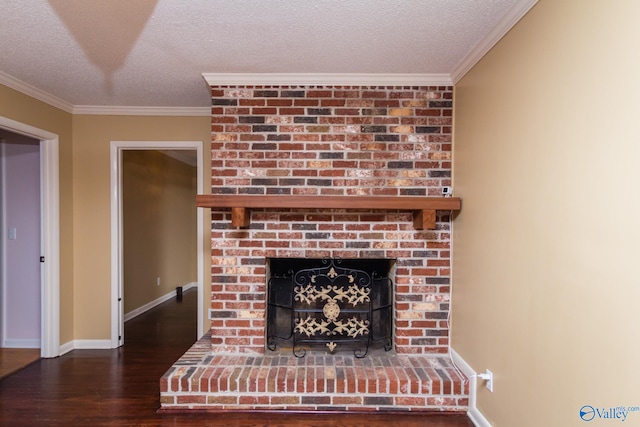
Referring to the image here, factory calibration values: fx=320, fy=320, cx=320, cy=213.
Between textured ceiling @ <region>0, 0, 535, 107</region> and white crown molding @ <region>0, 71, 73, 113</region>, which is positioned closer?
textured ceiling @ <region>0, 0, 535, 107</region>

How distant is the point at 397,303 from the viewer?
7.60ft

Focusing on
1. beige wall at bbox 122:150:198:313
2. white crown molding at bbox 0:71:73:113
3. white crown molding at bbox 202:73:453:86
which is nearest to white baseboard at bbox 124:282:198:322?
beige wall at bbox 122:150:198:313

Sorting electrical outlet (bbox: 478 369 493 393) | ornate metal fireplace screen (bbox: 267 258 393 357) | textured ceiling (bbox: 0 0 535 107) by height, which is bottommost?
electrical outlet (bbox: 478 369 493 393)

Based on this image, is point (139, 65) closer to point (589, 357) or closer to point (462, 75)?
point (462, 75)

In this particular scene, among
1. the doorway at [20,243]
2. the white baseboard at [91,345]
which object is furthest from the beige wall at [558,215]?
the doorway at [20,243]

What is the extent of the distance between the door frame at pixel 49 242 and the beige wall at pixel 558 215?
342 cm

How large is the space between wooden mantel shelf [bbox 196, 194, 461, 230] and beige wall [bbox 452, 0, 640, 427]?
25cm

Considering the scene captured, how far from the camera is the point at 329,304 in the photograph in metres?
2.40

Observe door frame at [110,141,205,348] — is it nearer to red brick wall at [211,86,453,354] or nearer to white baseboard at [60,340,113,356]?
white baseboard at [60,340,113,356]

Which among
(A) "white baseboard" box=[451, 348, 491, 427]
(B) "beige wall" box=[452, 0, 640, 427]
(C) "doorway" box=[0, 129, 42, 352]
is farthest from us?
(C) "doorway" box=[0, 129, 42, 352]

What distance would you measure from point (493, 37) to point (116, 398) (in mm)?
3258

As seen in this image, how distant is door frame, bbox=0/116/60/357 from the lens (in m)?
2.82

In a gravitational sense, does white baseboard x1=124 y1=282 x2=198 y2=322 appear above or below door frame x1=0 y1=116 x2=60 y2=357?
below

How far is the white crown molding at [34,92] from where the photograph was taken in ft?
7.73
